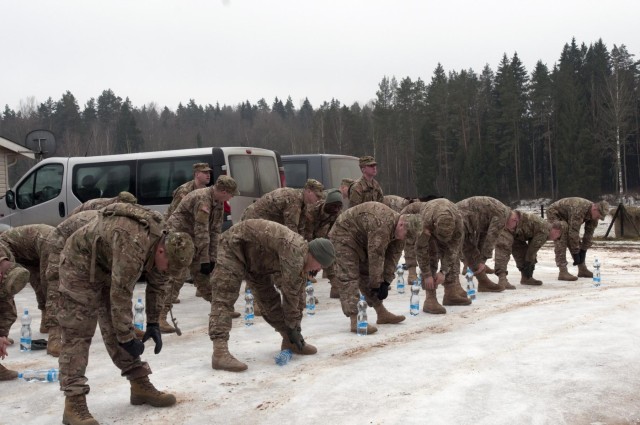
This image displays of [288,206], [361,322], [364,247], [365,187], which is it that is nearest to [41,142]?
[365,187]

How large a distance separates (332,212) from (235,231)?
3152 millimetres

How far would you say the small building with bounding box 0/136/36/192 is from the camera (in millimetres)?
20112

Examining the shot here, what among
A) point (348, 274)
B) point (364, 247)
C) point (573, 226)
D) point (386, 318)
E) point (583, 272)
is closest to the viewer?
point (348, 274)

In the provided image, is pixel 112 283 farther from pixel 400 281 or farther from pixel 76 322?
pixel 400 281

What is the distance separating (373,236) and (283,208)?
210 centimetres

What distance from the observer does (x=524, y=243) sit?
1223 cm

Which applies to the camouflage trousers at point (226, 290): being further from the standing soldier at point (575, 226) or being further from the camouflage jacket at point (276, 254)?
the standing soldier at point (575, 226)

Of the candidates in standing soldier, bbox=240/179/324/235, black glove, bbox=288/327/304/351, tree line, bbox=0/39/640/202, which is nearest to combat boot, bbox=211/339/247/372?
black glove, bbox=288/327/304/351

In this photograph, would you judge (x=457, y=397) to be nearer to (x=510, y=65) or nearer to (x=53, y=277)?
(x=53, y=277)

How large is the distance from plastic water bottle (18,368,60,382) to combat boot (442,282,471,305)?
19.0 feet

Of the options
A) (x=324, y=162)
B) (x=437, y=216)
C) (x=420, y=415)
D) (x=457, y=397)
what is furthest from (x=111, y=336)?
(x=324, y=162)

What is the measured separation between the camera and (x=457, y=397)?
5.23 metres

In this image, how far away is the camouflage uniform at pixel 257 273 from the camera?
6059 mm

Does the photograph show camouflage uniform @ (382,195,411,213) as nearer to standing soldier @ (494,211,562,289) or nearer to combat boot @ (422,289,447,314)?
standing soldier @ (494,211,562,289)
